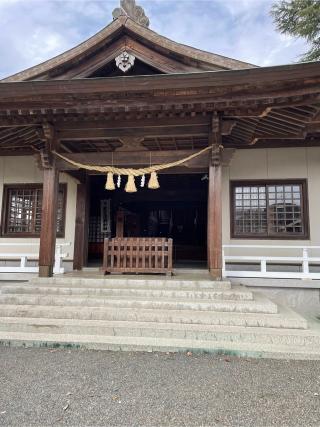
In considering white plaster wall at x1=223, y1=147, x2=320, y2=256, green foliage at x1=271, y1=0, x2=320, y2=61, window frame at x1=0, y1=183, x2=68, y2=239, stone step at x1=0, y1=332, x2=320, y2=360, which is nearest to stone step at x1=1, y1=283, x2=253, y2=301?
stone step at x1=0, y1=332, x2=320, y2=360

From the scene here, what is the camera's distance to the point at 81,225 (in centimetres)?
848

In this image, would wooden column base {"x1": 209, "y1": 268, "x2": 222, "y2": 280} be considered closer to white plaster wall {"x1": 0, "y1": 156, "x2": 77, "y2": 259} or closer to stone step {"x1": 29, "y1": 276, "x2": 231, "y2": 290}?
stone step {"x1": 29, "y1": 276, "x2": 231, "y2": 290}

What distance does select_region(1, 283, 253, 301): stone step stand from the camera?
5227mm

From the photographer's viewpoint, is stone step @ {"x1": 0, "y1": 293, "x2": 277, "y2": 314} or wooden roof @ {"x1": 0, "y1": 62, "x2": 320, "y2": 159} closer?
stone step @ {"x1": 0, "y1": 293, "x2": 277, "y2": 314}

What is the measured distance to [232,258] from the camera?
6.70m

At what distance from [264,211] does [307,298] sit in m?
2.66

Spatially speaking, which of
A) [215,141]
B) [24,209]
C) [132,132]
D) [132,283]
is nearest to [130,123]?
[132,132]

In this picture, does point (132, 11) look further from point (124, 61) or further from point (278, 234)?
point (278, 234)

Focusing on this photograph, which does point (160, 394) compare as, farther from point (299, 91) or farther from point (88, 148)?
point (88, 148)

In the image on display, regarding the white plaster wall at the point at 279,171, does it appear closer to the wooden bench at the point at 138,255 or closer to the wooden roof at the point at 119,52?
the wooden bench at the point at 138,255

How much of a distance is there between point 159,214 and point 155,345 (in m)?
10.4

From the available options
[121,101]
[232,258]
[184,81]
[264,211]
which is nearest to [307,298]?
[232,258]

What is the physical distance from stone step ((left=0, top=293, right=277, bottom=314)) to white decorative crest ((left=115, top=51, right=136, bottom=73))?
4780 mm

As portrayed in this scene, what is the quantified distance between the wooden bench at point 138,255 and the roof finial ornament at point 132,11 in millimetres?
4742
